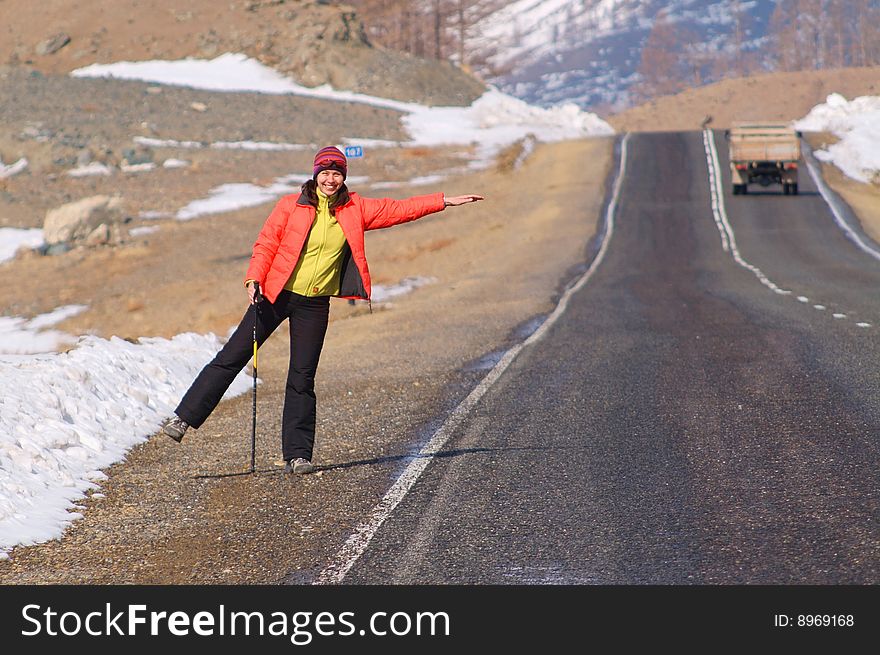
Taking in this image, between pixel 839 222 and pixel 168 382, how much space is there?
28.5 metres

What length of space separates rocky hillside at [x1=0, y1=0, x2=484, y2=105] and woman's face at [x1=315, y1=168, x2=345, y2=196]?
66956 millimetres

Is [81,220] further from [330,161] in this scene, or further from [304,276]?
[330,161]

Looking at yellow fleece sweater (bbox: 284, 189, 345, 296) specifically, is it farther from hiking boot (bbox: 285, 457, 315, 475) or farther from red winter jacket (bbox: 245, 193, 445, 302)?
hiking boot (bbox: 285, 457, 315, 475)

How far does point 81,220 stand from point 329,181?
28.8 m

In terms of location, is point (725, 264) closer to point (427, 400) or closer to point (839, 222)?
point (839, 222)

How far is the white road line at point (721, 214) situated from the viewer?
23016 mm

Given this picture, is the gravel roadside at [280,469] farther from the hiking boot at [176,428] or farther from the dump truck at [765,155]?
the dump truck at [765,155]

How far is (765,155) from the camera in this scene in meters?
39.3

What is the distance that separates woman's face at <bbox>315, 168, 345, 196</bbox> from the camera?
24.2 ft

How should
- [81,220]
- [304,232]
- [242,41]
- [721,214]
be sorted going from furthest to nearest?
[242,41] < [721,214] < [81,220] < [304,232]

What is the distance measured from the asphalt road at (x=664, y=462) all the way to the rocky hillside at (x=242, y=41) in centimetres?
6056

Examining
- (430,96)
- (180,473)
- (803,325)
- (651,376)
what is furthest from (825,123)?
(180,473)

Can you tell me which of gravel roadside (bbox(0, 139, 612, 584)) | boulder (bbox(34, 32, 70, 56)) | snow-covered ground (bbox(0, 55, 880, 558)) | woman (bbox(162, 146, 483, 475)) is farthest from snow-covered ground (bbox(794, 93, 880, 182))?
boulder (bbox(34, 32, 70, 56))

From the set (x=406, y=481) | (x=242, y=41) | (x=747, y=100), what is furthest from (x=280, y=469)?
(x=747, y=100)
